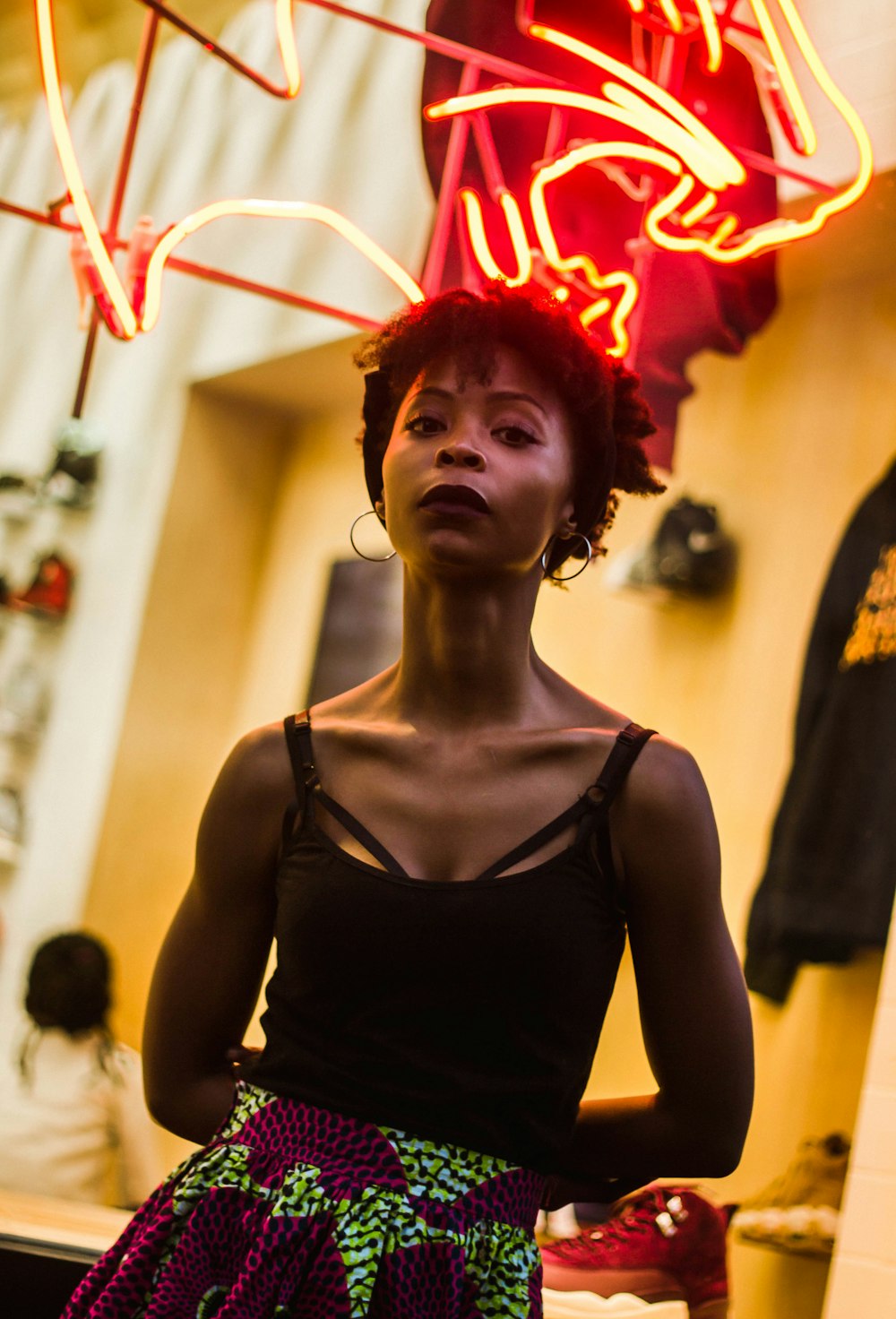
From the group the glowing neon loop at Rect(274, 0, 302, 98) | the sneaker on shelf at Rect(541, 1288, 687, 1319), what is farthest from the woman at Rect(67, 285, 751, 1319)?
the glowing neon loop at Rect(274, 0, 302, 98)

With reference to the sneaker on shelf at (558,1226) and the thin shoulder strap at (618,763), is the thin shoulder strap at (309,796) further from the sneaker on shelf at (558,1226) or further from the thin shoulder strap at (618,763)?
the sneaker on shelf at (558,1226)

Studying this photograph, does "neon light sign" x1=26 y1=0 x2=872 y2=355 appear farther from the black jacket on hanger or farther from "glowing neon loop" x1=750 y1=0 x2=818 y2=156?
the black jacket on hanger

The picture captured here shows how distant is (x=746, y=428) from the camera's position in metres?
3.14

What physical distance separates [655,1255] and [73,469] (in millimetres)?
2861

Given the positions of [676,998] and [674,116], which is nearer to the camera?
[676,998]

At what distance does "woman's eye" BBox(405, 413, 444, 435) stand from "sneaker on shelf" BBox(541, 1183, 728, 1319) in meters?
1.51

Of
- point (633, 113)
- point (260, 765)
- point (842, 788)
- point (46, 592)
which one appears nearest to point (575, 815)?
point (260, 765)

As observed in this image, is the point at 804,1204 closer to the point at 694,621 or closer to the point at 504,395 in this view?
the point at 694,621

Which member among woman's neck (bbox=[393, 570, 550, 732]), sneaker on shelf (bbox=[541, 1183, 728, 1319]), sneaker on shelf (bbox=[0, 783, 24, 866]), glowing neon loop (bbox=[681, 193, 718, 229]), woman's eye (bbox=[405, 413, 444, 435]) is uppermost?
glowing neon loop (bbox=[681, 193, 718, 229])

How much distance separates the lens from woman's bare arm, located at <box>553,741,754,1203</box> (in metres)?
0.95

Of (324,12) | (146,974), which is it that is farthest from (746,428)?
(146,974)

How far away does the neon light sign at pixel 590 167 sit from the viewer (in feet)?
7.07

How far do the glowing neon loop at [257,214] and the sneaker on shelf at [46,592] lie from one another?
6.34 ft

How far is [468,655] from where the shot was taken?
100cm
